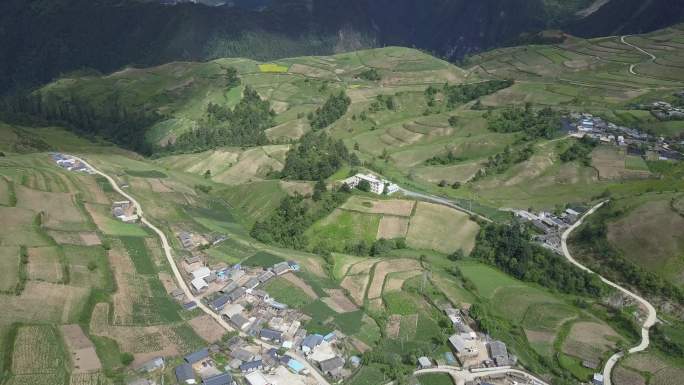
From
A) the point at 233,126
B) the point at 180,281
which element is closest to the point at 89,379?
the point at 180,281

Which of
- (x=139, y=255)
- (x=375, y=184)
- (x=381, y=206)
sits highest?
(x=139, y=255)

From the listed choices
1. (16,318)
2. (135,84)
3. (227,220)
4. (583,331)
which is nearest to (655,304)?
(583,331)

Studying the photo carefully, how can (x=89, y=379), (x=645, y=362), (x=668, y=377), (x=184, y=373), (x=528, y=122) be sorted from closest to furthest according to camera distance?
(x=89, y=379)
(x=184, y=373)
(x=668, y=377)
(x=645, y=362)
(x=528, y=122)

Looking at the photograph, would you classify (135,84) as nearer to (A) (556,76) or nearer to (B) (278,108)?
(B) (278,108)

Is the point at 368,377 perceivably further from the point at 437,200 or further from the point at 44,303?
the point at 437,200

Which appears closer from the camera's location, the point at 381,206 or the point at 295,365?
the point at 295,365

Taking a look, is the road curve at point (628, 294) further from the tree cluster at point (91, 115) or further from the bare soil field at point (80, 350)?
the tree cluster at point (91, 115)

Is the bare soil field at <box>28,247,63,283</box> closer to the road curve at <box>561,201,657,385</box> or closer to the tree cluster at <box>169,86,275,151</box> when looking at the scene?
the road curve at <box>561,201,657,385</box>
